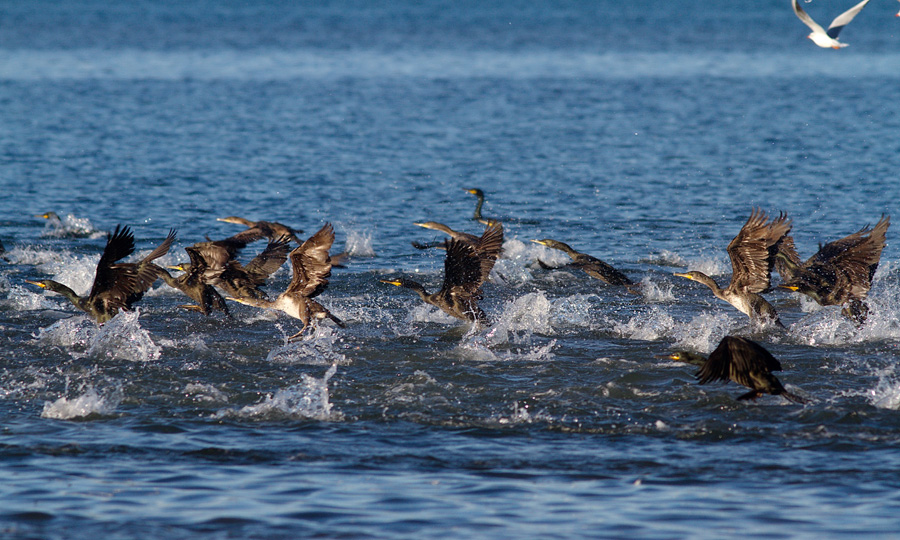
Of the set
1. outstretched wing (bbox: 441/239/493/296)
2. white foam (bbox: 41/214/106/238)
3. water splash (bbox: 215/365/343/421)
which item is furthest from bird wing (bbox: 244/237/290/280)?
white foam (bbox: 41/214/106/238)

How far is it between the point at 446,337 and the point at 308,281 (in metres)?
1.56

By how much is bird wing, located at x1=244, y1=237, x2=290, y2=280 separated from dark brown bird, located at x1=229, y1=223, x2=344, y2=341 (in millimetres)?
957

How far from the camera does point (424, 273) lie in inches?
533

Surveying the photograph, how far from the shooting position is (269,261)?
38.5ft

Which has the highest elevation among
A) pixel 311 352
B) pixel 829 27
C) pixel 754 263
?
pixel 829 27

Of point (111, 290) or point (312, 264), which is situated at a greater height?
point (312, 264)

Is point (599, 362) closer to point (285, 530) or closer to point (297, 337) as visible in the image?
point (297, 337)

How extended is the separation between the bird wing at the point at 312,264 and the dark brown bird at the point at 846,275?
479 cm

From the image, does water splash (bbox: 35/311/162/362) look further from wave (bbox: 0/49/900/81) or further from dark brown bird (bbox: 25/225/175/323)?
wave (bbox: 0/49/900/81)

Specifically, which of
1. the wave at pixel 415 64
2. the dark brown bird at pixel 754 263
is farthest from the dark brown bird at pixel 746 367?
the wave at pixel 415 64

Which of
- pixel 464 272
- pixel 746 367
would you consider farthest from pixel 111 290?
pixel 746 367

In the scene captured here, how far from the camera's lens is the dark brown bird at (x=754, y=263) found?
1023 centimetres

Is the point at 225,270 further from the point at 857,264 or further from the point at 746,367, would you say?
the point at 857,264

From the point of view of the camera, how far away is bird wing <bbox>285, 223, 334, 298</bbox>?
387 inches
